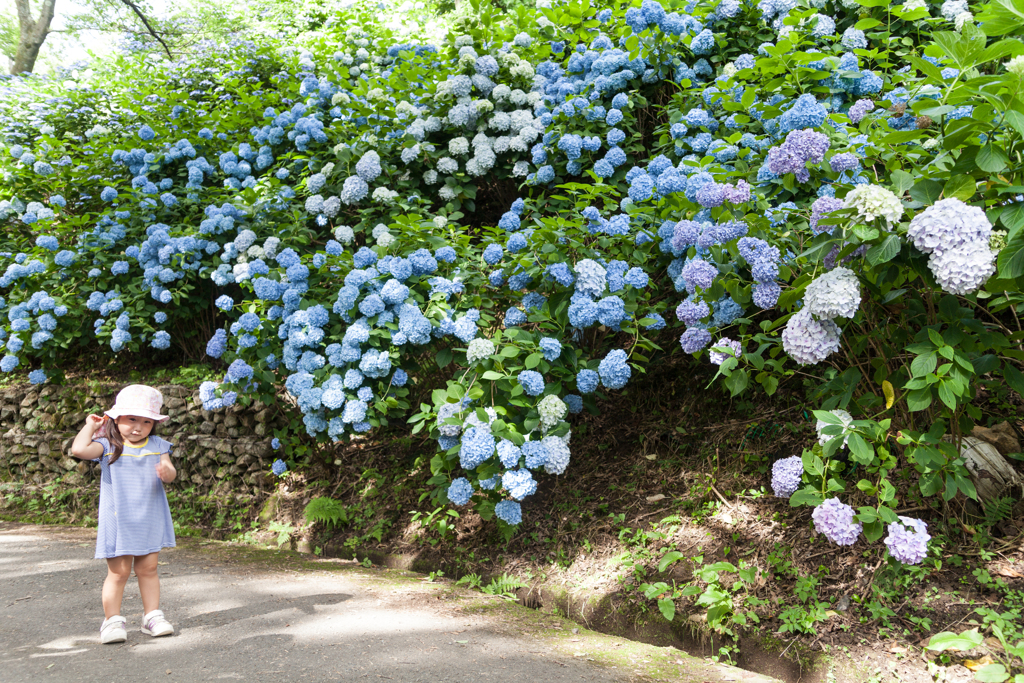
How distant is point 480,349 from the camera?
10.8ft

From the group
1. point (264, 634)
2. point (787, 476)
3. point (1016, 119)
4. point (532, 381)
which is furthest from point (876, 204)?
point (264, 634)

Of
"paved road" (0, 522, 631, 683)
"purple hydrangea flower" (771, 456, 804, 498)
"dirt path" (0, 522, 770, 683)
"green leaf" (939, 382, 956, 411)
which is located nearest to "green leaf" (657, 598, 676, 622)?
"dirt path" (0, 522, 770, 683)

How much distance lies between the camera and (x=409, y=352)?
3.87m

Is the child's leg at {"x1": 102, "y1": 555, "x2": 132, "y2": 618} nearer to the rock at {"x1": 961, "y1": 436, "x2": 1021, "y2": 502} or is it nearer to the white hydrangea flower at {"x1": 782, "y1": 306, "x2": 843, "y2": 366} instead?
the white hydrangea flower at {"x1": 782, "y1": 306, "x2": 843, "y2": 366}

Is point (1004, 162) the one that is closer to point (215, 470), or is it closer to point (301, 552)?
point (301, 552)

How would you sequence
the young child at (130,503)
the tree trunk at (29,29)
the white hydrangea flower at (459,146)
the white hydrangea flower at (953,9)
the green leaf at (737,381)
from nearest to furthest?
the green leaf at (737,381) → the young child at (130,503) → the white hydrangea flower at (953,9) → the white hydrangea flower at (459,146) → the tree trunk at (29,29)

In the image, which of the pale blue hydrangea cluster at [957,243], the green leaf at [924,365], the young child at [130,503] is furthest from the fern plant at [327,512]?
the pale blue hydrangea cluster at [957,243]

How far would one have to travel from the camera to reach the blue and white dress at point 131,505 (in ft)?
9.76

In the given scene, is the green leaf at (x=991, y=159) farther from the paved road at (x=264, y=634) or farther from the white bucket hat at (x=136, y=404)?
the white bucket hat at (x=136, y=404)

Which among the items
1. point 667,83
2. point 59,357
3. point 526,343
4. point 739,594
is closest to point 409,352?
→ point 526,343

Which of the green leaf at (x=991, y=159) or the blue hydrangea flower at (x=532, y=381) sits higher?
the green leaf at (x=991, y=159)

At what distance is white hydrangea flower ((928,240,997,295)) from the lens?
202 cm

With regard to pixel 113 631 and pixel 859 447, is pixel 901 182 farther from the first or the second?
pixel 113 631

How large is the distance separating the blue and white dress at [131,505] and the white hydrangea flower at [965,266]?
331 cm
